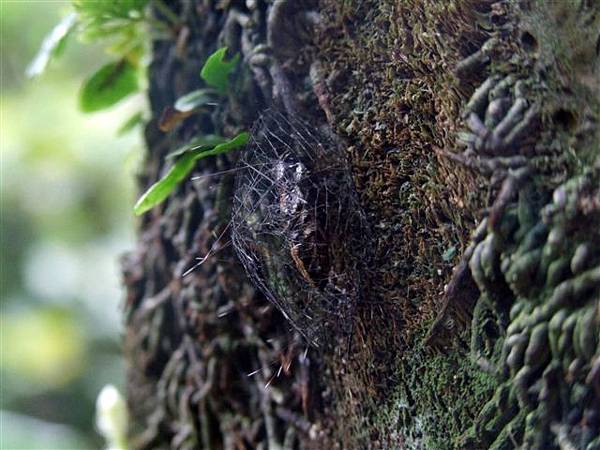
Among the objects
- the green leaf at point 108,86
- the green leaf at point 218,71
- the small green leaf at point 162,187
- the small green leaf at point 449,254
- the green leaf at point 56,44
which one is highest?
the green leaf at point 56,44

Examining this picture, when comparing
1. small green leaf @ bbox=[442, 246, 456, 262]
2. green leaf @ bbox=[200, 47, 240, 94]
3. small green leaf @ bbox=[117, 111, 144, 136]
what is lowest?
small green leaf @ bbox=[442, 246, 456, 262]

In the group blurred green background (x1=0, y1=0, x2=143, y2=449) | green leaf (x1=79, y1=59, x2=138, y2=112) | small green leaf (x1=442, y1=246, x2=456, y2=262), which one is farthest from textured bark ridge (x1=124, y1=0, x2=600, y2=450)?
blurred green background (x1=0, y1=0, x2=143, y2=449)

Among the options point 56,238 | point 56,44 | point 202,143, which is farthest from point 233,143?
point 56,238

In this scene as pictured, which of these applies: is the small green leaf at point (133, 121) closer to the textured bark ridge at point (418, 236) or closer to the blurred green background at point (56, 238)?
the textured bark ridge at point (418, 236)

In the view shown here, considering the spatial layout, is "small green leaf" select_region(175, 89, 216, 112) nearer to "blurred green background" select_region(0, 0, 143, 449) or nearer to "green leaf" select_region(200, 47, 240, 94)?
"green leaf" select_region(200, 47, 240, 94)

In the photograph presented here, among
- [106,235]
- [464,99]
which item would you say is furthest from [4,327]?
[464,99]

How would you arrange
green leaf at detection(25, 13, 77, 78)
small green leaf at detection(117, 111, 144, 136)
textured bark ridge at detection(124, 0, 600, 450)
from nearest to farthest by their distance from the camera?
textured bark ridge at detection(124, 0, 600, 450)
green leaf at detection(25, 13, 77, 78)
small green leaf at detection(117, 111, 144, 136)

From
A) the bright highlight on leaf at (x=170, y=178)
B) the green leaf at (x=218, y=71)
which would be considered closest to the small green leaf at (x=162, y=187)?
the bright highlight on leaf at (x=170, y=178)
